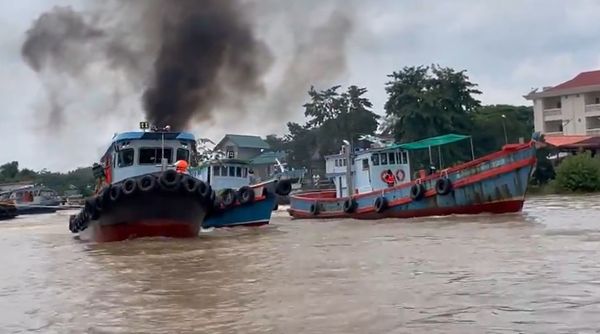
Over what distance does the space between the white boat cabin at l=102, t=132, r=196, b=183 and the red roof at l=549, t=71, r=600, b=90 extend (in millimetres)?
33329

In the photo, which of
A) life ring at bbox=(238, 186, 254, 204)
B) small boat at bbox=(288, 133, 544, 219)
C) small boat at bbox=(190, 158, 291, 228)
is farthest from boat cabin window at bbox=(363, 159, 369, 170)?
life ring at bbox=(238, 186, 254, 204)

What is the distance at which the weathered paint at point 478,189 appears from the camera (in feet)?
65.4

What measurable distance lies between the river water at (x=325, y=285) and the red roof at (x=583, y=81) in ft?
108

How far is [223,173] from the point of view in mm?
23766

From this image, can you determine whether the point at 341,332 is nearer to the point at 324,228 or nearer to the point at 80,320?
the point at 80,320

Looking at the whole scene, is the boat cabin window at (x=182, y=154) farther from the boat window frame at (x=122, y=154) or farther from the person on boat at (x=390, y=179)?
the person on boat at (x=390, y=179)

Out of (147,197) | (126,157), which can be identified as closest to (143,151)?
(126,157)

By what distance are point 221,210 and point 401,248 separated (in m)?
8.59

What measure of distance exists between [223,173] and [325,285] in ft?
49.6

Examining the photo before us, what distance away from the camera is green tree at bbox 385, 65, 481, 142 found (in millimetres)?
39938

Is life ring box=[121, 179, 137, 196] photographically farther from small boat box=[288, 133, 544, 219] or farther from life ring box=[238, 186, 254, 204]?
small boat box=[288, 133, 544, 219]

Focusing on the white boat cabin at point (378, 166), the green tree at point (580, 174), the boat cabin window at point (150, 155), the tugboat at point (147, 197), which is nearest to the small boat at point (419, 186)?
the white boat cabin at point (378, 166)

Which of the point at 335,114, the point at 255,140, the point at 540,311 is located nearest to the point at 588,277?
the point at 540,311

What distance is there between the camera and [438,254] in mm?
11578
